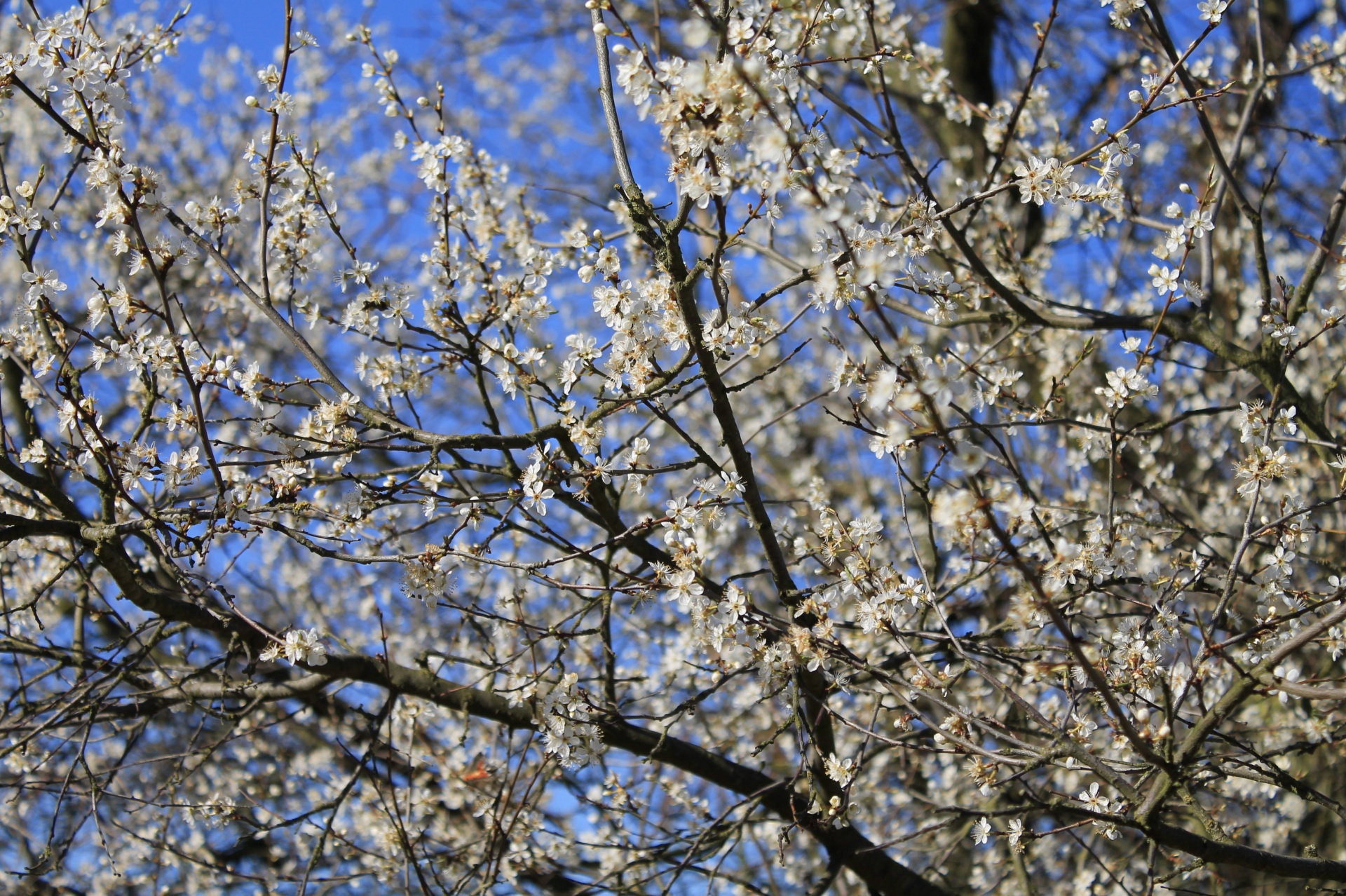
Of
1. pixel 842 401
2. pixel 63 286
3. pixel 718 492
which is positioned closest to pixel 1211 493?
pixel 842 401

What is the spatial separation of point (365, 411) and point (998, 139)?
2.53m

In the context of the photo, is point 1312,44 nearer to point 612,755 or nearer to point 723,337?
point 723,337

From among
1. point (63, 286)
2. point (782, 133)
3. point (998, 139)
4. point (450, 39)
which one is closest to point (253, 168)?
point (63, 286)

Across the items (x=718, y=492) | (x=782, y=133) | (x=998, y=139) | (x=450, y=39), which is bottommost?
(x=718, y=492)

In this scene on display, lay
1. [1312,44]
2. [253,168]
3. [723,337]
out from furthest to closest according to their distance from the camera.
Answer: [1312,44] < [253,168] < [723,337]

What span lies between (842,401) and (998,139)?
3.10 m

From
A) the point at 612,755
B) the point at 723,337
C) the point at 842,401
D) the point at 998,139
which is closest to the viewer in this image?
the point at 723,337

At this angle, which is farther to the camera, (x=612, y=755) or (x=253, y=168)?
(x=612, y=755)

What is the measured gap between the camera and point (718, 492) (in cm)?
240

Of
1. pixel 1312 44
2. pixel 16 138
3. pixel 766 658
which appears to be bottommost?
pixel 766 658

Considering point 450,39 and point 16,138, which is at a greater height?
point 450,39

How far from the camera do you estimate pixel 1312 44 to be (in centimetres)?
414

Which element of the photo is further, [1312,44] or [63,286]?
[1312,44]

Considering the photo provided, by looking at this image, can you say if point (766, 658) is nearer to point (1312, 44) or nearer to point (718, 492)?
point (718, 492)
